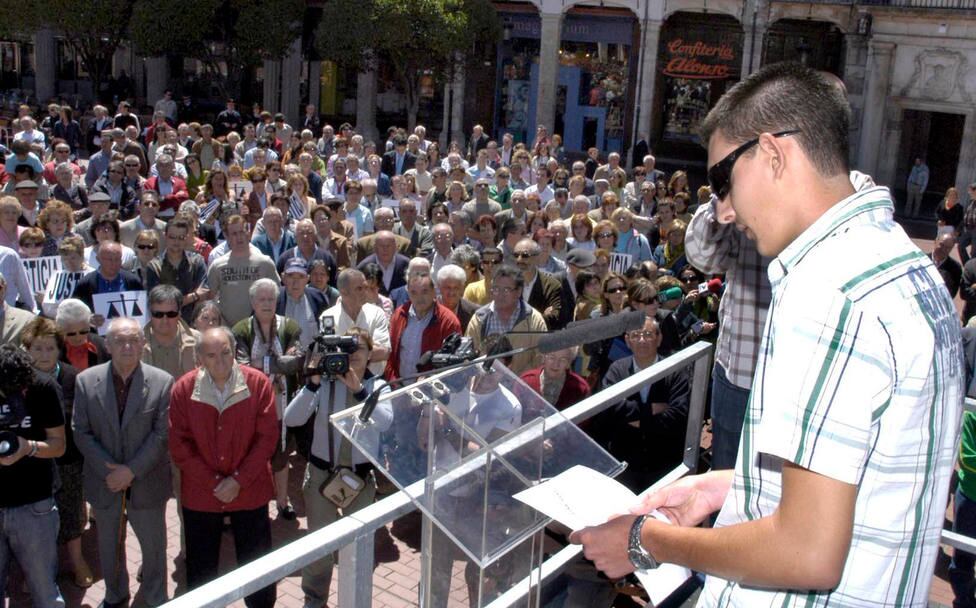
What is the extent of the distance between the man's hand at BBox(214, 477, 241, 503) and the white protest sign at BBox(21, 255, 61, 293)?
3.74 metres

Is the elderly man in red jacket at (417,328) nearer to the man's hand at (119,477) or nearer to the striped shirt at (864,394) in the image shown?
the man's hand at (119,477)

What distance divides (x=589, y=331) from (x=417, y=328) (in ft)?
17.0

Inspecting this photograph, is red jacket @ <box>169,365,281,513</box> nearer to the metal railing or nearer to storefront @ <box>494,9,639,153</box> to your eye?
the metal railing

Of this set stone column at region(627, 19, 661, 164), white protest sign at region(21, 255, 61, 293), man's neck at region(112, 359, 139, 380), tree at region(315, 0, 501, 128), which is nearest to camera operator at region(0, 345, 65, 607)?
man's neck at region(112, 359, 139, 380)

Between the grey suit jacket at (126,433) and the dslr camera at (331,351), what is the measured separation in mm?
1009

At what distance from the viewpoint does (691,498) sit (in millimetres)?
2275

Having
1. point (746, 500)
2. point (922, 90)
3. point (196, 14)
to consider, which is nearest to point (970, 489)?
point (746, 500)

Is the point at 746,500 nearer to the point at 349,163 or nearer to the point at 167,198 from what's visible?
the point at 167,198

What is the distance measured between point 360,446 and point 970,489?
4668 mm

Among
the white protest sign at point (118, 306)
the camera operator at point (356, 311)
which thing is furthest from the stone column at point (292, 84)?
the camera operator at point (356, 311)

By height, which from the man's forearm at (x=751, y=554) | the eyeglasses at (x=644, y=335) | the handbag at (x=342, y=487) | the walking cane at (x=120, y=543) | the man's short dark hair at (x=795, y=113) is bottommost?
the walking cane at (x=120, y=543)

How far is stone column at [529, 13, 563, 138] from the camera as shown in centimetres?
2834

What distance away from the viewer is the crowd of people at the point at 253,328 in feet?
18.5

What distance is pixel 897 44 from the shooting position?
24672 millimetres
